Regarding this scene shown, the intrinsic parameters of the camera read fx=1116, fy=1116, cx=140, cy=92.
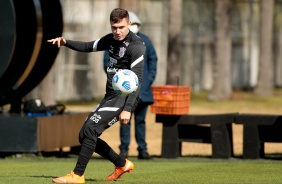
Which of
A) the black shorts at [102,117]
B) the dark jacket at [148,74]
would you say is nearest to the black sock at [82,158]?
the black shorts at [102,117]

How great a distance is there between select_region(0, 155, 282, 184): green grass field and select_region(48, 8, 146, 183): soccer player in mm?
415

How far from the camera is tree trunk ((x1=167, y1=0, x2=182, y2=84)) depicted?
33.3 m

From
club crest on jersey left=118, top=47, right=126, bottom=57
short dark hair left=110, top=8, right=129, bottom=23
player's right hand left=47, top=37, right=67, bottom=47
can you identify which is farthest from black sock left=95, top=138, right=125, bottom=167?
short dark hair left=110, top=8, right=129, bottom=23

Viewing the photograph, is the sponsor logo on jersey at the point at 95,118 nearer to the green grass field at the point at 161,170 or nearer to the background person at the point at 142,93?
the green grass field at the point at 161,170

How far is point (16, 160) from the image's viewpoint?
16.8 meters

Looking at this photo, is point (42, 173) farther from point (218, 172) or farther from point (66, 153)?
point (66, 153)

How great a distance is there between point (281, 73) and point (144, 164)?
34.8 m

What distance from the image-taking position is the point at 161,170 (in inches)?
573

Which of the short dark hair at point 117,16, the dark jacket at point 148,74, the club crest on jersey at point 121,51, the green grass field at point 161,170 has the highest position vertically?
the short dark hair at point 117,16

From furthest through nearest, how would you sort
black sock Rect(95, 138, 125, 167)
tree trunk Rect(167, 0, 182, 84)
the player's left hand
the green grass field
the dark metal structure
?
tree trunk Rect(167, 0, 182, 84) < the dark metal structure < the green grass field < black sock Rect(95, 138, 125, 167) < the player's left hand

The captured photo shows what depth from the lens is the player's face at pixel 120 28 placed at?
11.9 meters

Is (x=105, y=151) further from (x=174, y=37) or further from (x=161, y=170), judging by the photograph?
(x=174, y=37)

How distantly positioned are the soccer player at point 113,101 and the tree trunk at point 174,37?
20.2m

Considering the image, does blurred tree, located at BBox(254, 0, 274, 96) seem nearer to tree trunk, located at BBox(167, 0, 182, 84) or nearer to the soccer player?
tree trunk, located at BBox(167, 0, 182, 84)
